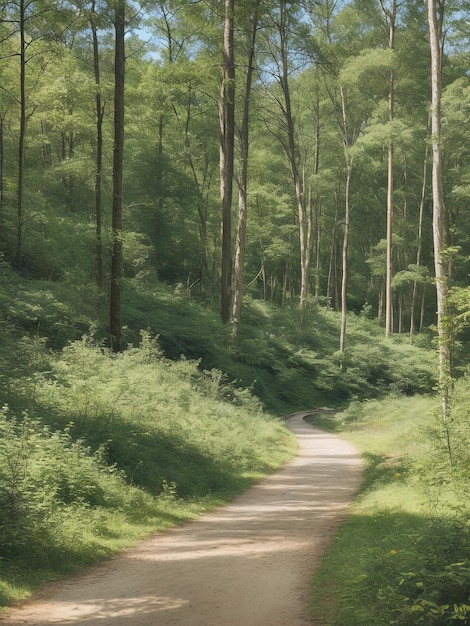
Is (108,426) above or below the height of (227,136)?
below

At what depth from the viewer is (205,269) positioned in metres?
38.1

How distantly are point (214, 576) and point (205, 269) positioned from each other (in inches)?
1293

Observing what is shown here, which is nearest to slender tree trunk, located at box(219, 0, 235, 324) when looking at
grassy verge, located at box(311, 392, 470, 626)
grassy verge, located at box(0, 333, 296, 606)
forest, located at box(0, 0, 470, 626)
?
forest, located at box(0, 0, 470, 626)

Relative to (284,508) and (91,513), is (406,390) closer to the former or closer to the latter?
(284,508)

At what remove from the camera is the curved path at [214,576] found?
477cm

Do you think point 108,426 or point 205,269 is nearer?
point 108,426

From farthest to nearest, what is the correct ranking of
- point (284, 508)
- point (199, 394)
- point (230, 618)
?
point (199, 394) → point (284, 508) → point (230, 618)

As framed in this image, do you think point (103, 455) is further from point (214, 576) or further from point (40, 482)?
point (214, 576)

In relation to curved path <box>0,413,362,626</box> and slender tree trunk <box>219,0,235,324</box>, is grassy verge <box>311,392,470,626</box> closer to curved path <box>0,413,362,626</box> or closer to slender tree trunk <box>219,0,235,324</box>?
curved path <box>0,413,362,626</box>

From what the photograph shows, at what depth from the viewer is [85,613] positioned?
15.9 feet

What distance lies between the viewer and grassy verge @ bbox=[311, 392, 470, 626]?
409 centimetres

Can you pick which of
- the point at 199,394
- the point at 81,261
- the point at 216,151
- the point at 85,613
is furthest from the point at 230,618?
the point at 216,151

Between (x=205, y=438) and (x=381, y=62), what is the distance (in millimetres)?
20874

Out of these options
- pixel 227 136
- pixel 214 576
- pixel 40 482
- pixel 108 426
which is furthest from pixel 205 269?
pixel 214 576
